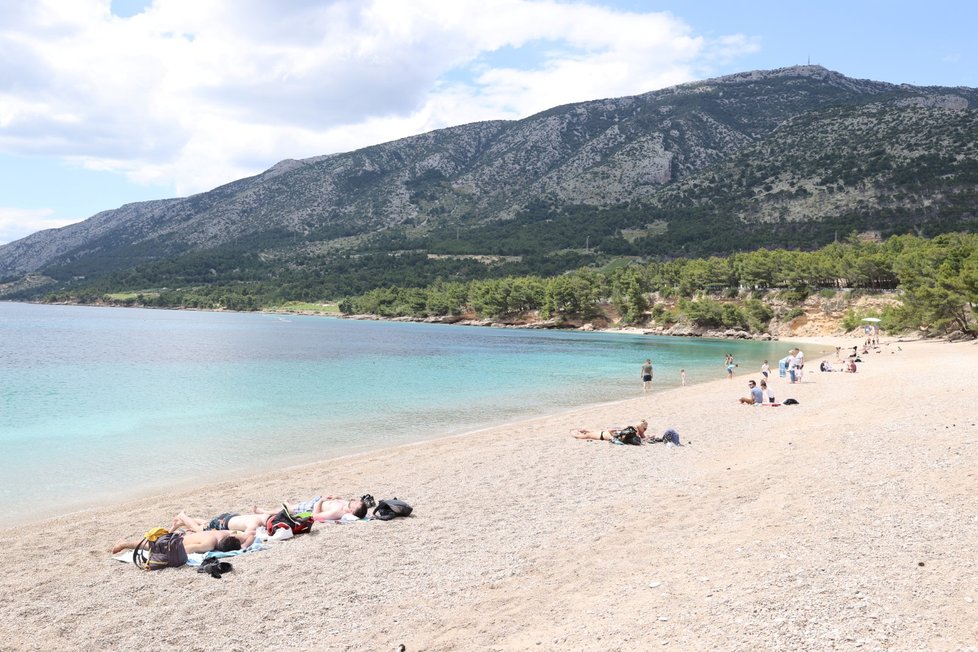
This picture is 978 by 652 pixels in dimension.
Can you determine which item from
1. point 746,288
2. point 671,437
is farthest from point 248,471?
point 746,288

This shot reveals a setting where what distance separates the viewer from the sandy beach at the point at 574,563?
600 cm

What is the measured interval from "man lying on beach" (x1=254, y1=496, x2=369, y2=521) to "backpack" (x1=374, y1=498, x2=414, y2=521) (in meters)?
0.27

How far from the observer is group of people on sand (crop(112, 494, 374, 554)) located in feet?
29.7

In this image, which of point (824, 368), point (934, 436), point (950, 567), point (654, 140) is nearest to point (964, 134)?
point (654, 140)

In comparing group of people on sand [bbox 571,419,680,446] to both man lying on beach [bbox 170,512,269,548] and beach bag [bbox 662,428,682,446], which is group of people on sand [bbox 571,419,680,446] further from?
man lying on beach [bbox 170,512,269,548]

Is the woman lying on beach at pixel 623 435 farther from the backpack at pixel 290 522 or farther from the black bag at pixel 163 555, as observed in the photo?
the black bag at pixel 163 555

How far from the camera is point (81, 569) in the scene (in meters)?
8.74

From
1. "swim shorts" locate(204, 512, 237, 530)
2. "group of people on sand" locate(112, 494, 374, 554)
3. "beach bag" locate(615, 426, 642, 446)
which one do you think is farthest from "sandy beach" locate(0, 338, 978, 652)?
"beach bag" locate(615, 426, 642, 446)

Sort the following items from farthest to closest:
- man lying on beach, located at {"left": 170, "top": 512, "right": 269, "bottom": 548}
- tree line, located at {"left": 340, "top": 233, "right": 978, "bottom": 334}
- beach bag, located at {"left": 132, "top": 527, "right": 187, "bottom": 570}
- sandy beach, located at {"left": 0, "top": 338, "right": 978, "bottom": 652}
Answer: tree line, located at {"left": 340, "top": 233, "right": 978, "bottom": 334} < man lying on beach, located at {"left": 170, "top": 512, "right": 269, "bottom": 548} < beach bag, located at {"left": 132, "top": 527, "right": 187, "bottom": 570} < sandy beach, located at {"left": 0, "top": 338, "right": 978, "bottom": 652}

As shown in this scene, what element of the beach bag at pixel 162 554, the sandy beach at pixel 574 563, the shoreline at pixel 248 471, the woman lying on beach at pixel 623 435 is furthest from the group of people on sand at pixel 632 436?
the beach bag at pixel 162 554

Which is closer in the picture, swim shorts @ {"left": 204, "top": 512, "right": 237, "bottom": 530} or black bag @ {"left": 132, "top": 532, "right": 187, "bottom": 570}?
black bag @ {"left": 132, "top": 532, "right": 187, "bottom": 570}

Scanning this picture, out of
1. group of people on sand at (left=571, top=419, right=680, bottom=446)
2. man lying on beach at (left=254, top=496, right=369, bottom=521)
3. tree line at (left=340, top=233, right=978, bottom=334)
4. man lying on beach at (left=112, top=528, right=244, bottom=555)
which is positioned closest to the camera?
man lying on beach at (left=112, top=528, right=244, bottom=555)

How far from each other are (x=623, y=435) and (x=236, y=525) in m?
10.3

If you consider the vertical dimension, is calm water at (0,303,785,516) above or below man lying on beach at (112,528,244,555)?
below
